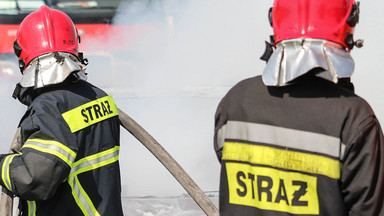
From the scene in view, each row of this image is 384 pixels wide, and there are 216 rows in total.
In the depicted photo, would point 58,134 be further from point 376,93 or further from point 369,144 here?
point 376,93

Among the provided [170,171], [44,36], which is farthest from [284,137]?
[44,36]

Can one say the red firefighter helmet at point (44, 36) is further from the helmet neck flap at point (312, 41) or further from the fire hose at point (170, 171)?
the helmet neck flap at point (312, 41)

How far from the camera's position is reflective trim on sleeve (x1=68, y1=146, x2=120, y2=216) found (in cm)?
277

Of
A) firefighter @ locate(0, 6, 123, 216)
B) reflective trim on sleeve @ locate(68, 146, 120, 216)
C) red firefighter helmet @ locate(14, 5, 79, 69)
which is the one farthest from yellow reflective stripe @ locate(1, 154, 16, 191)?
red firefighter helmet @ locate(14, 5, 79, 69)

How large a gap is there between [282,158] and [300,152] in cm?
6

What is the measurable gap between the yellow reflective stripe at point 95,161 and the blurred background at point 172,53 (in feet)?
13.1

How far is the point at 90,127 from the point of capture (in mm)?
2834

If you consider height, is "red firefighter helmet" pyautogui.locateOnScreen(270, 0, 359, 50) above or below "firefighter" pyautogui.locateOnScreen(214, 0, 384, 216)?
above

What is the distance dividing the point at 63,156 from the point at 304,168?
1016 mm

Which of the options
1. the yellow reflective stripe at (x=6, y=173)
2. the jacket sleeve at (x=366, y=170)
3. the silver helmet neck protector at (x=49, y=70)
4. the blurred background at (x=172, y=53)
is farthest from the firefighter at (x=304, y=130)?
the blurred background at (x=172, y=53)

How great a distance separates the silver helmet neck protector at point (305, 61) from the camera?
6.80 ft

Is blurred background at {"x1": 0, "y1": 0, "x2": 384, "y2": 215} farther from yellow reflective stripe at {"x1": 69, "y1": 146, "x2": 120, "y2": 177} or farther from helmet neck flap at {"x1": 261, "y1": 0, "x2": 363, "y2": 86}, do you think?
helmet neck flap at {"x1": 261, "y1": 0, "x2": 363, "y2": 86}

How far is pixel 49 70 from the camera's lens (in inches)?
111

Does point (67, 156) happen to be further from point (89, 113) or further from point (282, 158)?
point (282, 158)
